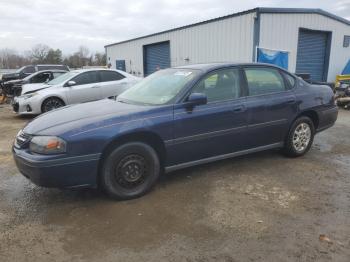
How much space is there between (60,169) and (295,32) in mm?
12485

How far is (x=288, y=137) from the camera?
514cm

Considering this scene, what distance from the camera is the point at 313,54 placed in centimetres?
1493

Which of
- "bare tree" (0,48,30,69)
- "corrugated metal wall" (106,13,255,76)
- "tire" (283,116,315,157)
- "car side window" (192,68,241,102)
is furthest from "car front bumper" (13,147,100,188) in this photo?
"bare tree" (0,48,30,69)

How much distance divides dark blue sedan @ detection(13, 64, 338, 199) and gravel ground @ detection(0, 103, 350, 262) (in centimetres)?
36

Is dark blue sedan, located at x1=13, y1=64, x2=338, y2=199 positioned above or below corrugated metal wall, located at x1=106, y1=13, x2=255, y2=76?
below

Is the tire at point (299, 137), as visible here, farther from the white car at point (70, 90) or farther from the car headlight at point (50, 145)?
the white car at point (70, 90)

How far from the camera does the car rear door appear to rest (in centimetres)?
1016

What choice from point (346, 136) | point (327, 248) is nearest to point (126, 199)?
point (327, 248)

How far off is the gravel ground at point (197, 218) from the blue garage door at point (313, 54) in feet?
34.5

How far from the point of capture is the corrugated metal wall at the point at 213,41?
41.6 ft

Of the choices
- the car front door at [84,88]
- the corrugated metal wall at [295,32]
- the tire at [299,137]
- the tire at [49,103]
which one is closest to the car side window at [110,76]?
the car front door at [84,88]

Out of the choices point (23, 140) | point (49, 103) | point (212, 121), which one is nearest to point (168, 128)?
point (212, 121)

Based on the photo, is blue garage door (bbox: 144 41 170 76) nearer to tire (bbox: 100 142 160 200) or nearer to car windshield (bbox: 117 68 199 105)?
car windshield (bbox: 117 68 199 105)

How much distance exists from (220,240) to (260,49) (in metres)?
10.5
